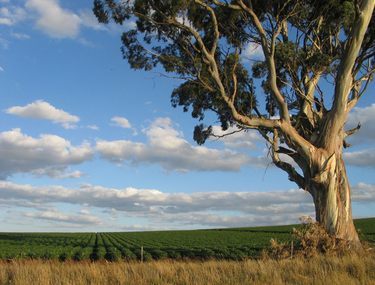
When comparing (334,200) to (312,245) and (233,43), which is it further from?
(233,43)

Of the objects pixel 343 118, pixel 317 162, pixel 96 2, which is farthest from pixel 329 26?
pixel 96 2

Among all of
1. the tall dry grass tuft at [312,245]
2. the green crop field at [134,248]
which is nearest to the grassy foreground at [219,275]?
the tall dry grass tuft at [312,245]

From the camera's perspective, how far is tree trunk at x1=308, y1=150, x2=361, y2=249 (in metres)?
10.7

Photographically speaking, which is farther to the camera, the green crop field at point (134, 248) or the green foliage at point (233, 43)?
the green crop field at point (134, 248)

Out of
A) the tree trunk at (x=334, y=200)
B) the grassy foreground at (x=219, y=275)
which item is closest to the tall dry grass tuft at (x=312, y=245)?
the tree trunk at (x=334, y=200)

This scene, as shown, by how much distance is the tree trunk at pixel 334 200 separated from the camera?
35.1 feet

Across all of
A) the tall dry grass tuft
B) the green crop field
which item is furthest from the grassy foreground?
the green crop field

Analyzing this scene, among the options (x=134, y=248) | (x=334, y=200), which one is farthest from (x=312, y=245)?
(x=134, y=248)

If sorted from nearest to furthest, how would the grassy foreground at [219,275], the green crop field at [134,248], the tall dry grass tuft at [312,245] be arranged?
the grassy foreground at [219,275] < the tall dry grass tuft at [312,245] < the green crop field at [134,248]

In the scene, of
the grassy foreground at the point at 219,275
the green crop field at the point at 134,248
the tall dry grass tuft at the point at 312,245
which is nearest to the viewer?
the grassy foreground at the point at 219,275

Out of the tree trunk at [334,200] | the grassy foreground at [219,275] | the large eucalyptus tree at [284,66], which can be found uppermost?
the large eucalyptus tree at [284,66]

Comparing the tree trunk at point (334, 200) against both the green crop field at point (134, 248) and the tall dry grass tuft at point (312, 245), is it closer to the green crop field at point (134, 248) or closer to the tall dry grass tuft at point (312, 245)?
the tall dry grass tuft at point (312, 245)

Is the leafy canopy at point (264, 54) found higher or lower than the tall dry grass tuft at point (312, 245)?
higher

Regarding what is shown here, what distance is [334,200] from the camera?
10867 millimetres
